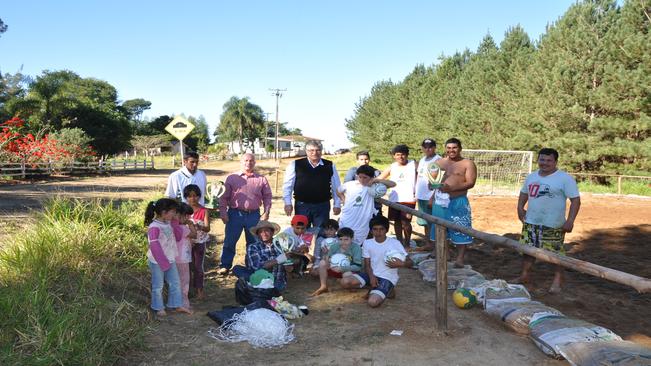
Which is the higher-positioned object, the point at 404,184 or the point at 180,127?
the point at 180,127

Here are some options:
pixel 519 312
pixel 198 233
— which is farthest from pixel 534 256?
pixel 198 233

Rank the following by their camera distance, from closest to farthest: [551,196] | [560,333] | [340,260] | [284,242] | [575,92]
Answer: [560,333]
[551,196]
[284,242]
[340,260]
[575,92]

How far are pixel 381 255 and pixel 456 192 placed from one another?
1672mm

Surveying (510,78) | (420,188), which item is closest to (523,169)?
(510,78)

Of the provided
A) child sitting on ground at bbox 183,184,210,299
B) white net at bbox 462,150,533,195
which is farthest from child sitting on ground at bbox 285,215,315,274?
white net at bbox 462,150,533,195

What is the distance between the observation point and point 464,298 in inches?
189

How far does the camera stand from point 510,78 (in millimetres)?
27719

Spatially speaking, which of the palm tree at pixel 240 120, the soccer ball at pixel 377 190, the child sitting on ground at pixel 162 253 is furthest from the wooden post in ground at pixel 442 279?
the palm tree at pixel 240 120

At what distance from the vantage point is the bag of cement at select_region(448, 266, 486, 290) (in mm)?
5348

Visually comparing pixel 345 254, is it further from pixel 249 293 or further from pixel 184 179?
pixel 184 179

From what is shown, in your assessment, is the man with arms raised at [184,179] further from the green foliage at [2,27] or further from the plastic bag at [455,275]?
the green foliage at [2,27]

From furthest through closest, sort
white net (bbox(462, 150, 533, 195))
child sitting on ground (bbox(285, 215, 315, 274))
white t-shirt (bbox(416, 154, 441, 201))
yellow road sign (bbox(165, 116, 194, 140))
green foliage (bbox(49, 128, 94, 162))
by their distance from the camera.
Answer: green foliage (bbox(49, 128, 94, 162)) < white net (bbox(462, 150, 533, 195)) < yellow road sign (bbox(165, 116, 194, 140)) < white t-shirt (bbox(416, 154, 441, 201)) < child sitting on ground (bbox(285, 215, 315, 274))

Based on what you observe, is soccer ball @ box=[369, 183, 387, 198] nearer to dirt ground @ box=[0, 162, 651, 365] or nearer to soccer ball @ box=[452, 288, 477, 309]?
dirt ground @ box=[0, 162, 651, 365]

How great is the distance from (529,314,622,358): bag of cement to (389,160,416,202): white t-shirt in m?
3.10
